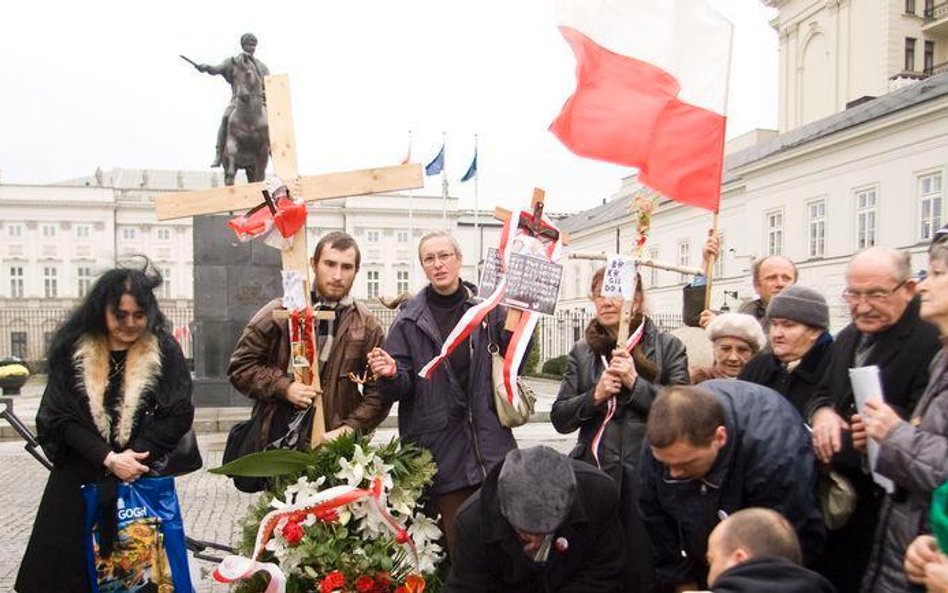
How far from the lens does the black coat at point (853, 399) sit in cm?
263

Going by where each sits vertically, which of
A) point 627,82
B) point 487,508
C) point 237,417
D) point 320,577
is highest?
point 627,82

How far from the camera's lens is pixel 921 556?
1.97m

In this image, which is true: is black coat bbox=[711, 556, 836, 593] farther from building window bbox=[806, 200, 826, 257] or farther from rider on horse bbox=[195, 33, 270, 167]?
building window bbox=[806, 200, 826, 257]

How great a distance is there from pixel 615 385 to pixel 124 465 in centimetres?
205

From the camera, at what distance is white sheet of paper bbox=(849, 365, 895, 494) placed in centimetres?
242

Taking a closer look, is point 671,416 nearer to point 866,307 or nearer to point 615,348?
point 866,307

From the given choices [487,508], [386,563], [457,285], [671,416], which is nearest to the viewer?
[671,416]

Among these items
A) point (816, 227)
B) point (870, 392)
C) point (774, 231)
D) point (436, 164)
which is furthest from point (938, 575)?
point (774, 231)

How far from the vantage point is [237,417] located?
1096 cm

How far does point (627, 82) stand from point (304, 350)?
204 centimetres

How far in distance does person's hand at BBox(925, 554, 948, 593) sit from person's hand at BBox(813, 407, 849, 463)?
68cm

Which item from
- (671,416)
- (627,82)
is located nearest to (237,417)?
(627,82)

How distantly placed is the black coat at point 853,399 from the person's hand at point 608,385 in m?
0.76

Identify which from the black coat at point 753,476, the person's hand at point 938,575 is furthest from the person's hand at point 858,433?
the person's hand at point 938,575
